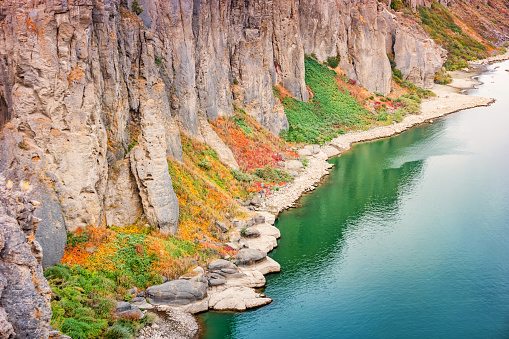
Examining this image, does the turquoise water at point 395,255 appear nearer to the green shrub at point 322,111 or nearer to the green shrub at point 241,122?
the green shrub at point 322,111

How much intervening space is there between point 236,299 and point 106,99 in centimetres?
1367

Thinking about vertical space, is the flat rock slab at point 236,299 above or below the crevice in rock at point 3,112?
below

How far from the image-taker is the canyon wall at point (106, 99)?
2441 cm

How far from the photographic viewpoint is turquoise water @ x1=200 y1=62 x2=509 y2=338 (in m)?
26.6

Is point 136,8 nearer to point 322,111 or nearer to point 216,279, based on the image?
point 216,279

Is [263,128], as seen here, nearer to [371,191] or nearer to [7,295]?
[371,191]

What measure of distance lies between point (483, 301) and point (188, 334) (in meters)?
16.7

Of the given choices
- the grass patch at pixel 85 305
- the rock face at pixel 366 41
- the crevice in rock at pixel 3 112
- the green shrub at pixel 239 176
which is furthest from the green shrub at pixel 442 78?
the crevice in rock at pixel 3 112

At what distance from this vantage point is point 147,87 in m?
32.6

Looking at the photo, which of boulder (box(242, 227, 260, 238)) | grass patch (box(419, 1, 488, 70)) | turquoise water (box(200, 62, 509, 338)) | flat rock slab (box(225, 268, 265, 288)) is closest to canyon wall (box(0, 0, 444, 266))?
flat rock slab (box(225, 268, 265, 288))

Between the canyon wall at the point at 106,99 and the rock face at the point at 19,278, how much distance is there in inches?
335

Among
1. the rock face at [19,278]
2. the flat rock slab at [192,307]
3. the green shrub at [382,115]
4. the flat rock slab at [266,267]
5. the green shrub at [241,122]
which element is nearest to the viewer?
the rock face at [19,278]

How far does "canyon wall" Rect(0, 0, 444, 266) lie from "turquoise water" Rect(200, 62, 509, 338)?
8.76m

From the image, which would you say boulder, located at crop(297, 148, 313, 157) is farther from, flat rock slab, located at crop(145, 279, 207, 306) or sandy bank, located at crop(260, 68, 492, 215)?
flat rock slab, located at crop(145, 279, 207, 306)
